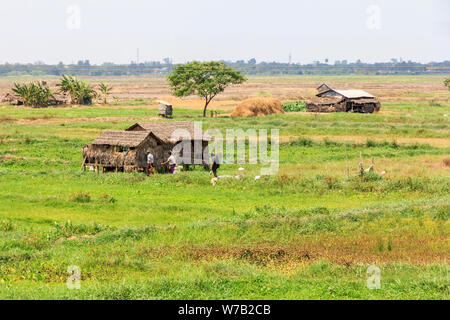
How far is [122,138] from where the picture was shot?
3112cm

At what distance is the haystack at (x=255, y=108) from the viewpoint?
65.4 metres

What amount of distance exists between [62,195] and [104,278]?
11.4 meters

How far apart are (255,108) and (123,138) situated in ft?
119

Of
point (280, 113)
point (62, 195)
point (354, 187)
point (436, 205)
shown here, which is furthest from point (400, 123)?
point (62, 195)

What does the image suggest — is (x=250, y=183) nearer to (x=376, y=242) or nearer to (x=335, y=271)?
(x=376, y=242)

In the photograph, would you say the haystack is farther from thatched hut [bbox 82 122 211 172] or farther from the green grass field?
thatched hut [bbox 82 122 211 172]

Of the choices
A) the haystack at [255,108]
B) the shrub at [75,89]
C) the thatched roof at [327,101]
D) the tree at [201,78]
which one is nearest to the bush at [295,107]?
the thatched roof at [327,101]

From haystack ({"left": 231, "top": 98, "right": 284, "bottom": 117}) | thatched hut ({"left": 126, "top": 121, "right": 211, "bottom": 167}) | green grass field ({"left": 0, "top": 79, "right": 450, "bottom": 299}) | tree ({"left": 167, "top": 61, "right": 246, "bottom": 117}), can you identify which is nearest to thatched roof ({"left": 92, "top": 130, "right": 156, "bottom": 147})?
thatched hut ({"left": 126, "top": 121, "right": 211, "bottom": 167})

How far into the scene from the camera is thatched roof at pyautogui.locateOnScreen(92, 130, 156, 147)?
30.6 m

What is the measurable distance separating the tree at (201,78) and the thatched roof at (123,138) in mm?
38480

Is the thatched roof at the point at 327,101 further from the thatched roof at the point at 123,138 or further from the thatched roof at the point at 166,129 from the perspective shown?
the thatched roof at the point at 123,138
